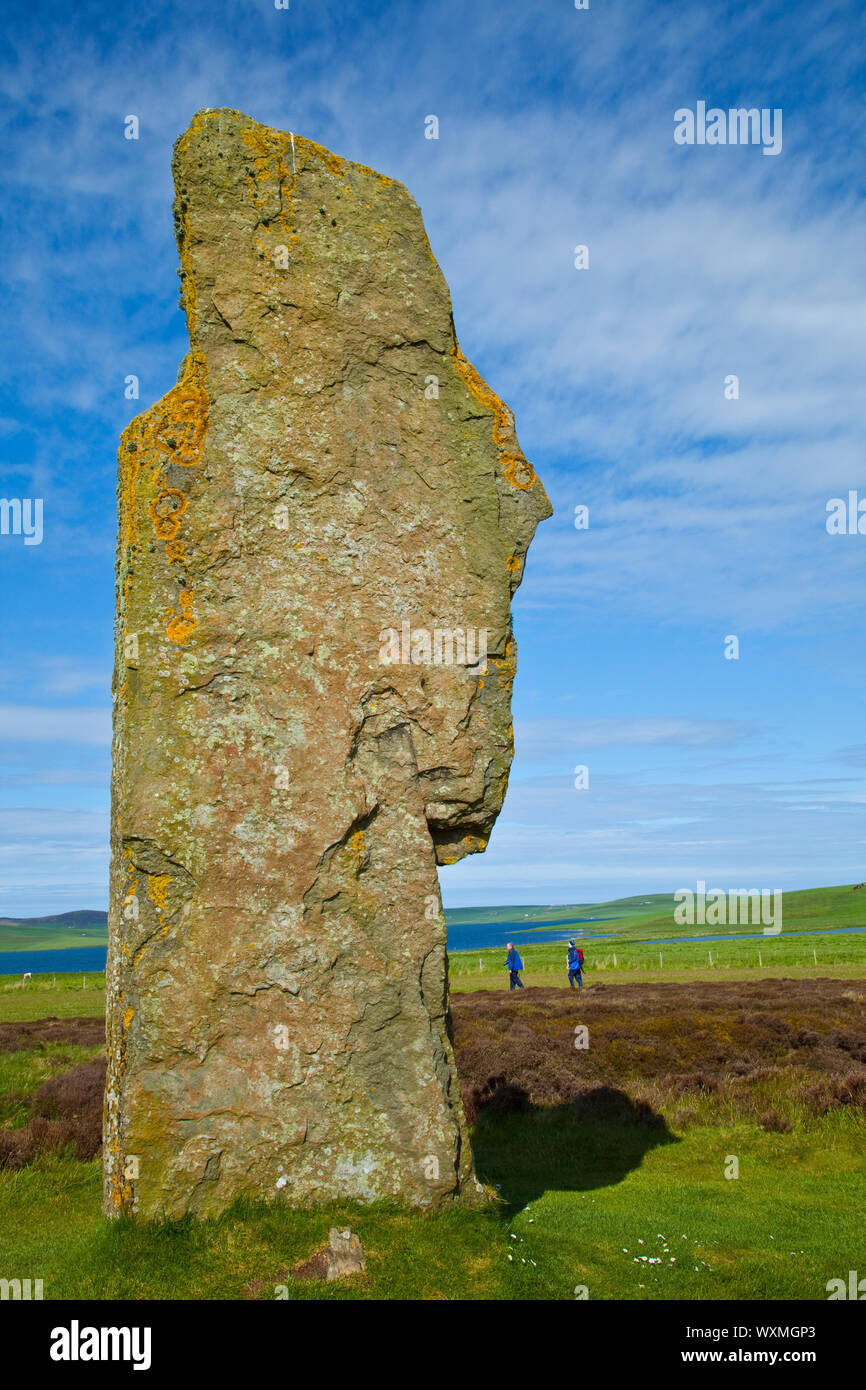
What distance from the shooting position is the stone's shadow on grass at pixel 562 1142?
33.1ft

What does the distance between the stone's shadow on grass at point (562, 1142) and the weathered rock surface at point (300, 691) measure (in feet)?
9.72

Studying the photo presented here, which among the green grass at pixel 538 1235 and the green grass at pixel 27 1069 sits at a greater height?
the green grass at pixel 538 1235

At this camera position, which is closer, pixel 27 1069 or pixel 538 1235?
pixel 538 1235

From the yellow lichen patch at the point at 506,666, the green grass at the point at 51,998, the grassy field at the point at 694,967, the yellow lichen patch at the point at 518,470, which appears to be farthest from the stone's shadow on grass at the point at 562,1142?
the grassy field at the point at 694,967

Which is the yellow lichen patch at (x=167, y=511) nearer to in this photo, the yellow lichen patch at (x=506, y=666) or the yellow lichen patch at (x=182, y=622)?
the yellow lichen patch at (x=182, y=622)

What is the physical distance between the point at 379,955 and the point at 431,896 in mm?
589

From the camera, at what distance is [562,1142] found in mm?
11766

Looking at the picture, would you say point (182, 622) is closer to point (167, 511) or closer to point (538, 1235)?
point (167, 511)

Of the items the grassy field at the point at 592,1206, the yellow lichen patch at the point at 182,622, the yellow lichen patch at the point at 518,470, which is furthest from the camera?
the yellow lichen patch at the point at 518,470
